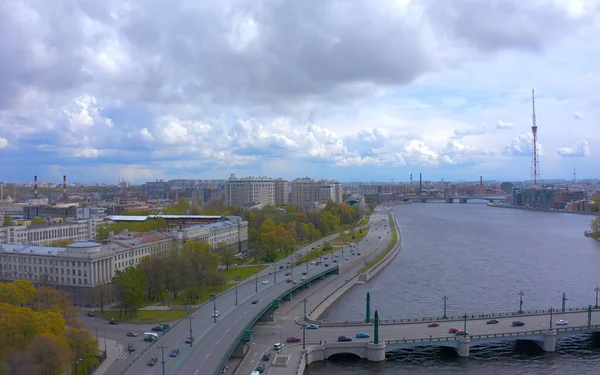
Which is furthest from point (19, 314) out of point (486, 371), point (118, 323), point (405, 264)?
point (405, 264)

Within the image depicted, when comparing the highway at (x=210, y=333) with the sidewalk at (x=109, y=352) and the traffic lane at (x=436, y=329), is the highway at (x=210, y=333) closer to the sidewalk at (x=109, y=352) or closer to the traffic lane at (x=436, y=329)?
the sidewalk at (x=109, y=352)

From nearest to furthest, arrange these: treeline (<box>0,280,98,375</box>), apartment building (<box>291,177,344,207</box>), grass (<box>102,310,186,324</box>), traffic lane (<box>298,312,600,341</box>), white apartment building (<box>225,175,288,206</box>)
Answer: treeline (<box>0,280,98,375</box>)
traffic lane (<box>298,312,600,341</box>)
grass (<box>102,310,186,324</box>)
white apartment building (<box>225,175,288,206</box>)
apartment building (<box>291,177,344,207</box>)

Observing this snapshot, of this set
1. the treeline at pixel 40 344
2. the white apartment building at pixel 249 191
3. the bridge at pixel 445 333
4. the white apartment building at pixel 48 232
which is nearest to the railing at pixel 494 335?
the bridge at pixel 445 333

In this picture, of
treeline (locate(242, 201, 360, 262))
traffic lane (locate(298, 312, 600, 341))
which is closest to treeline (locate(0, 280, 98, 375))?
traffic lane (locate(298, 312, 600, 341))

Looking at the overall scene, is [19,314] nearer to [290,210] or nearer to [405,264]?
[405,264]

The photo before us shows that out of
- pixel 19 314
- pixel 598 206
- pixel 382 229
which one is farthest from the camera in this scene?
pixel 598 206

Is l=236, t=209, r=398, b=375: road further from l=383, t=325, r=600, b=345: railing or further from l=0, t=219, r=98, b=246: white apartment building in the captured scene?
l=0, t=219, r=98, b=246: white apartment building
